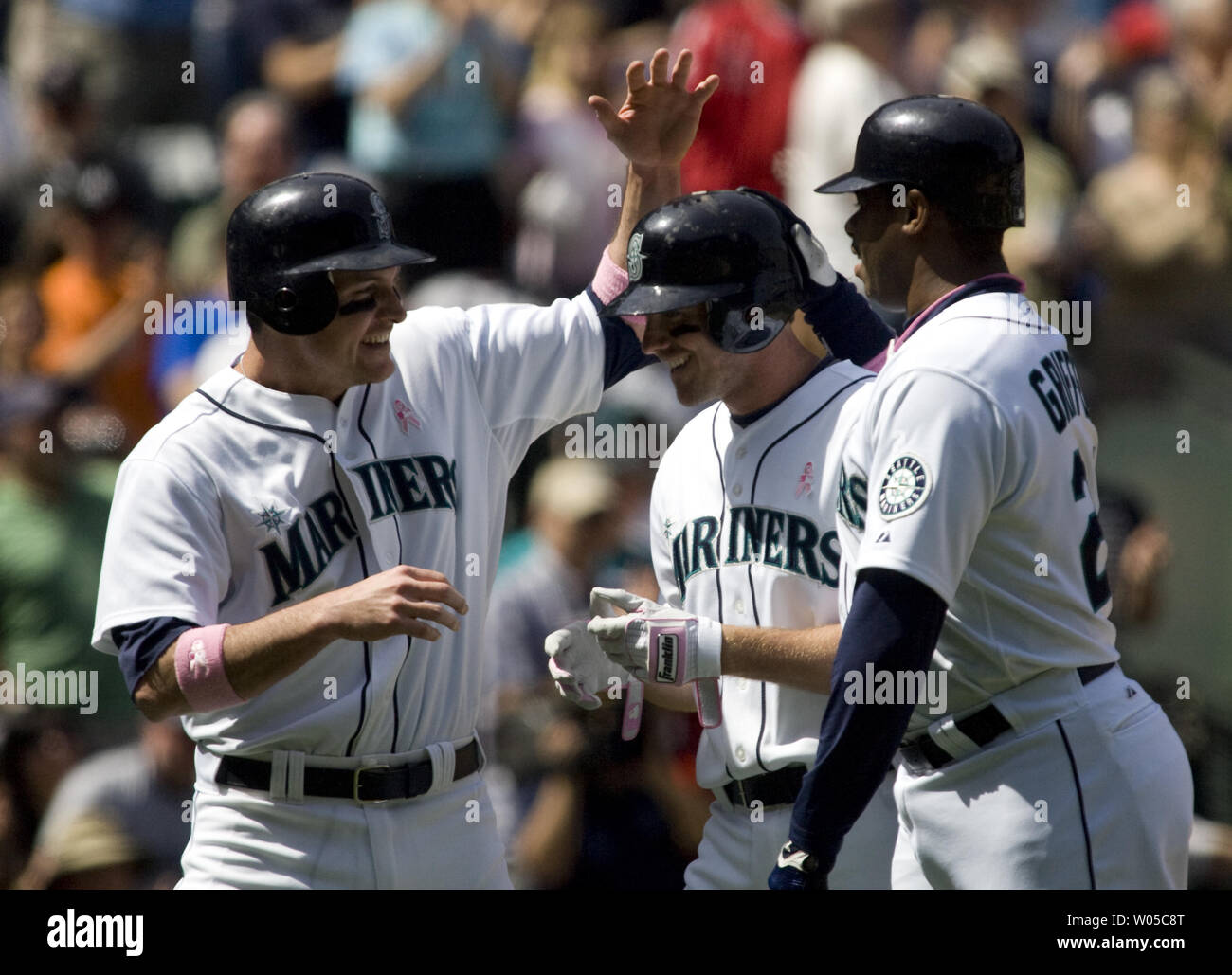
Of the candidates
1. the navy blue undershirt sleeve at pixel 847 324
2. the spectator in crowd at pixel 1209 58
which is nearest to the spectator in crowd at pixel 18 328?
the navy blue undershirt sleeve at pixel 847 324

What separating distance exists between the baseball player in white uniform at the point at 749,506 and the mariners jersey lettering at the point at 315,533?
0.29 meters

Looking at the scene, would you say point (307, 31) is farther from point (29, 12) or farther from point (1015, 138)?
point (1015, 138)

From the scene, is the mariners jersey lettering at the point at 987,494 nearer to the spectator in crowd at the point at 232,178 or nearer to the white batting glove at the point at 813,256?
the white batting glove at the point at 813,256

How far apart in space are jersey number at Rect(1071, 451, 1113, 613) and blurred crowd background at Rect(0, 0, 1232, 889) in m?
2.21

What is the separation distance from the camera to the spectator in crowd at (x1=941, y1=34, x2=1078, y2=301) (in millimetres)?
6246

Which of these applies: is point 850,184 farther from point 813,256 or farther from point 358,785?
point 358,785

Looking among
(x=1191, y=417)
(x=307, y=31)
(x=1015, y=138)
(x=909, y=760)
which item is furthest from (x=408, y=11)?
(x=909, y=760)

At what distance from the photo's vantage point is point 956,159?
3092 millimetres

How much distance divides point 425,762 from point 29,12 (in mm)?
4788

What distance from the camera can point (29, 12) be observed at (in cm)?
700

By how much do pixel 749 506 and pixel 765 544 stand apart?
9cm

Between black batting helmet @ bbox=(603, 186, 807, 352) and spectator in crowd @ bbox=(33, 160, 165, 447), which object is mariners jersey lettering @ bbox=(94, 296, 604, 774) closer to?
black batting helmet @ bbox=(603, 186, 807, 352)

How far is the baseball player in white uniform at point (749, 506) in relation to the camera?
341cm

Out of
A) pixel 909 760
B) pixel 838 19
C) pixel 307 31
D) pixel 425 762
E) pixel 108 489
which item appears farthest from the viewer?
pixel 307 31
